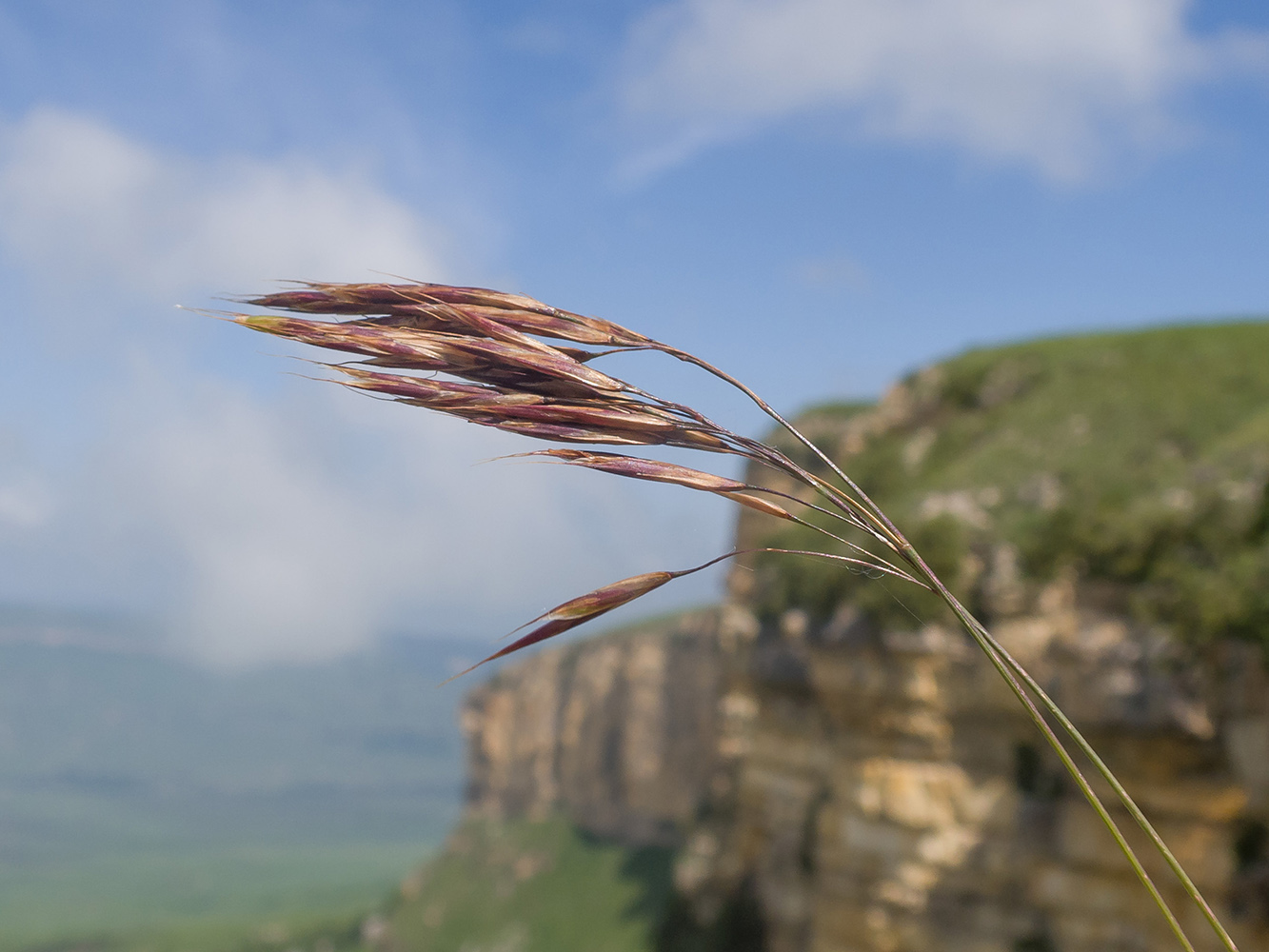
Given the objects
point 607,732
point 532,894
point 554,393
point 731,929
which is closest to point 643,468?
point 554,393

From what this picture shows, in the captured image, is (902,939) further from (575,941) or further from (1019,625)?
(575,941)

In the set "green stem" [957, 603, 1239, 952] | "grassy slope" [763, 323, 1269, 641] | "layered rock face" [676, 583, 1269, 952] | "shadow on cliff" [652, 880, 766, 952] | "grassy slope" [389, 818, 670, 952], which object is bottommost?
"grassy slope" [389, 818, 670, 952]

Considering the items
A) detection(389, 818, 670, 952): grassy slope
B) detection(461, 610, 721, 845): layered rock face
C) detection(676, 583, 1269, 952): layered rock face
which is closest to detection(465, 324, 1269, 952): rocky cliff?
detection(676, 583, 1269, 952): layered rock face

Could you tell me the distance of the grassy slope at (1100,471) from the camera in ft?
54.7

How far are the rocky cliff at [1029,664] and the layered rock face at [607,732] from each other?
3679cm

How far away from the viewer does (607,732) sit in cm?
7588

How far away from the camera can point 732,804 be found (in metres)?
37.2

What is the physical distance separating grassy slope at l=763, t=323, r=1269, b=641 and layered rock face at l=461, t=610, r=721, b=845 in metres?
39.0

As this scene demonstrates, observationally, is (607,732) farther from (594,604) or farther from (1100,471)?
(594,604)

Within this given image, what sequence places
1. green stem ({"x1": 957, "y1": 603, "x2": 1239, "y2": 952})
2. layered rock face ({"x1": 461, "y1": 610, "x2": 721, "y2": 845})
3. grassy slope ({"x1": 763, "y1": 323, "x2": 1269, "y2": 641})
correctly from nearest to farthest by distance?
1. green stem ({"x1": 957, "y1": 603, "x2": 1239, "y2": 952})
2. grassy slope ({"x1": 763, "y1": 323, "x2": 1269, "y2": 641})
3. layered rock face ({"x1": 461, "y1": 610, "x2": 721, "y2": 845})

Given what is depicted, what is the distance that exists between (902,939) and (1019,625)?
7050 mm

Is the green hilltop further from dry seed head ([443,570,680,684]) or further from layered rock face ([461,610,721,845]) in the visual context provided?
layered rock face ([461,610,721,845])

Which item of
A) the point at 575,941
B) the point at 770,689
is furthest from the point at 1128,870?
the point at 575,941

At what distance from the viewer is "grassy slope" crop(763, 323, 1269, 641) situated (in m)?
16.7
